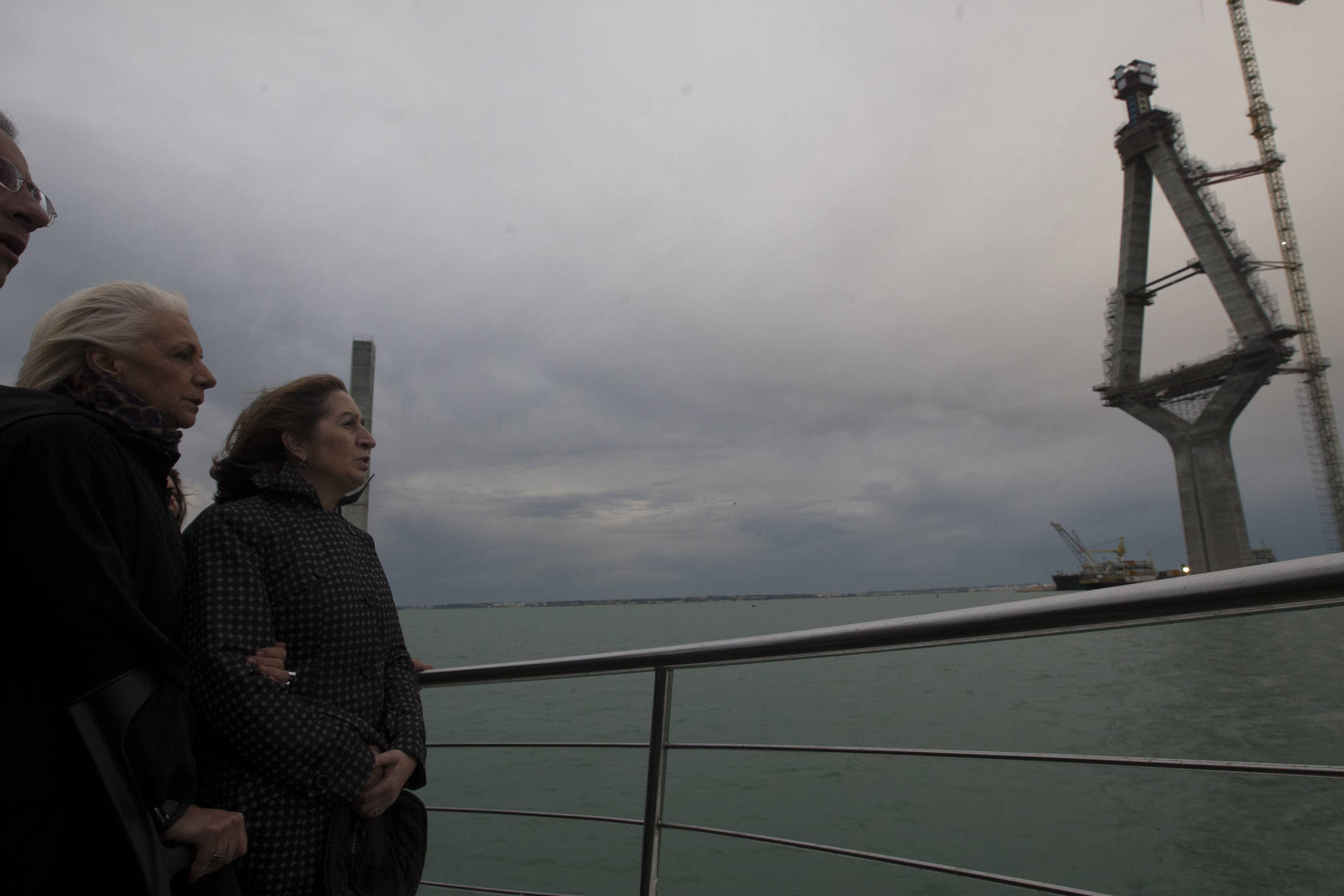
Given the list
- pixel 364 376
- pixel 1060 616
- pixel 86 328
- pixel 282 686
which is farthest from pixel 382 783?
pixel 364 376

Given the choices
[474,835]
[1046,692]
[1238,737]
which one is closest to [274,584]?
[474,835]

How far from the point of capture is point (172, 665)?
811 mm

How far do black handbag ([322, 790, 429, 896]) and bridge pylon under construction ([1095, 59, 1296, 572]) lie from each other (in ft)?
89.3

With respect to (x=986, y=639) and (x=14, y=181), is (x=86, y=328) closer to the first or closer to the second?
(x=14, y=181)

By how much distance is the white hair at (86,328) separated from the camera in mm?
992

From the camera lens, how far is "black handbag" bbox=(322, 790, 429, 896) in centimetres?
106

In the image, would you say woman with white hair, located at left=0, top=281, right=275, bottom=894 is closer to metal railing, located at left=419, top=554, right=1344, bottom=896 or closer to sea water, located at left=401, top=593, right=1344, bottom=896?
metal railing, located at left=419, top=554, right=1344, bottom=896

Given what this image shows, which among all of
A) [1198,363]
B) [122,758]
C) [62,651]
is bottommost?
[122,758]

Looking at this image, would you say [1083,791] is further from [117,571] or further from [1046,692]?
[117,571]

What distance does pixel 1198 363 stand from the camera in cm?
2342

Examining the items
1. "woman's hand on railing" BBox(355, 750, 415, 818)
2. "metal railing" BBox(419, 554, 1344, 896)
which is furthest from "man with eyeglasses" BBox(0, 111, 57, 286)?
"metal railing" BBox(419, 554, 1344, 896)

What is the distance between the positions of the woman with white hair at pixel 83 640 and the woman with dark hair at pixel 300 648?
0.11 metres

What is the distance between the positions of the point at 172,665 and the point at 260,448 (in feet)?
1.99

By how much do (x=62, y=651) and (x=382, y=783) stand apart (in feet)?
1.74
